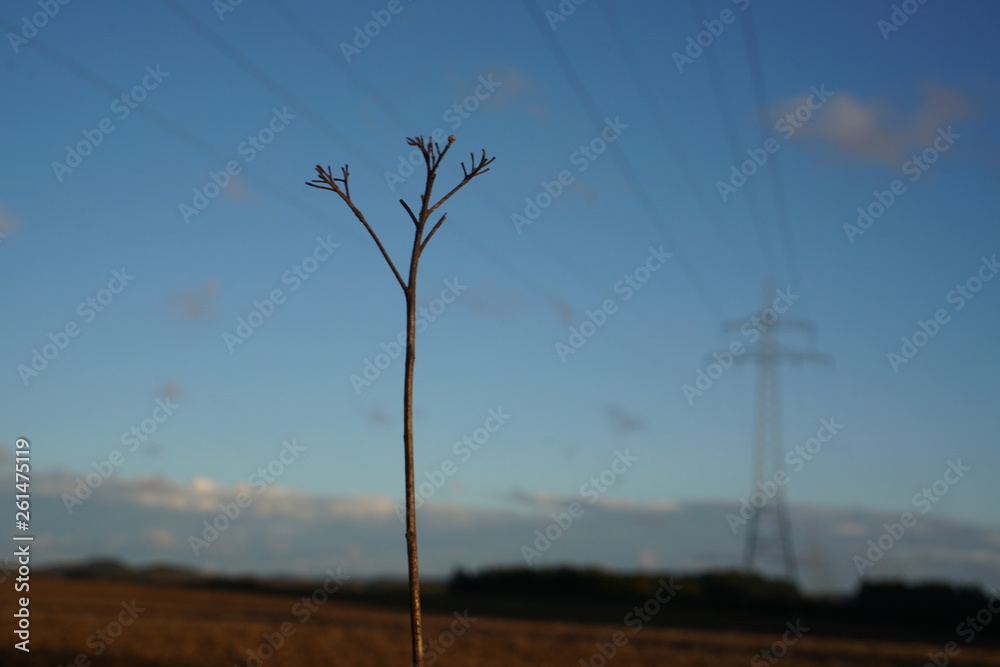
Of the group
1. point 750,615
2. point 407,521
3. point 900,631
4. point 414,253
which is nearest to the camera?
point 407,521

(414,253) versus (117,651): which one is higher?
(414,253)

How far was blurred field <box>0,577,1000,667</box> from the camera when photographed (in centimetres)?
2747

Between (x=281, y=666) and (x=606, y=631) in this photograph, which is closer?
(x=281, y=666)

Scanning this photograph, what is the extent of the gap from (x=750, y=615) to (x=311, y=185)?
5739 centimetres

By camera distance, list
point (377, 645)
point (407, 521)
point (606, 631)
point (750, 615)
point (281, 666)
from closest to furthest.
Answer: point (407, 521) → point (281, 666) → point (377, 645) → point (606, 631) → point (750, 615)

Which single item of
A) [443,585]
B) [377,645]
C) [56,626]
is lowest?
[443,585]

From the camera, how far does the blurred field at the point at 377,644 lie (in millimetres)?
27469

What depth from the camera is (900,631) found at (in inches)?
2010

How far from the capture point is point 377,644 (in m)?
31.6

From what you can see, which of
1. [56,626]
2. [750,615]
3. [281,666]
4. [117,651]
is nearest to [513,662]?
[281,666]

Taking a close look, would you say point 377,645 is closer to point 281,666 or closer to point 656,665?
point 281,666

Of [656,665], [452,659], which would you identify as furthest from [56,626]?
[656,665]

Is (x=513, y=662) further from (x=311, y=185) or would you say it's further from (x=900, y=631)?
Answer: (x=900, y=631)

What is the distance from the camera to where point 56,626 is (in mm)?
32812
